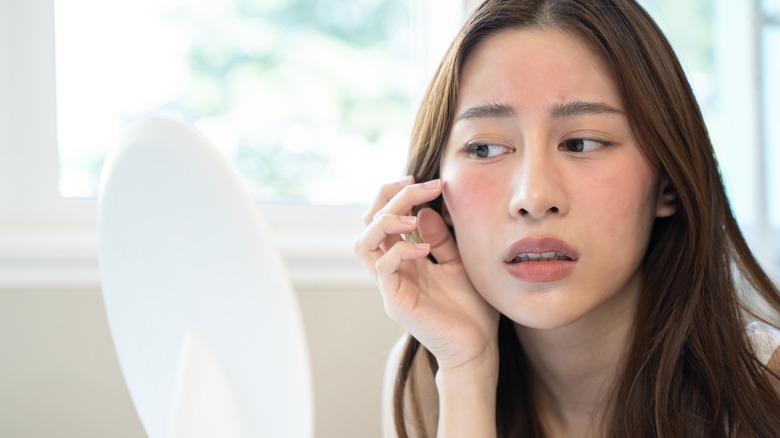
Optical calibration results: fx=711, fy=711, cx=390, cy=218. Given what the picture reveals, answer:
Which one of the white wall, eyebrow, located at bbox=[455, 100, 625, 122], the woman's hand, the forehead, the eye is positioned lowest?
the white wall

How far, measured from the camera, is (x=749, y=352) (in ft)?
3.27

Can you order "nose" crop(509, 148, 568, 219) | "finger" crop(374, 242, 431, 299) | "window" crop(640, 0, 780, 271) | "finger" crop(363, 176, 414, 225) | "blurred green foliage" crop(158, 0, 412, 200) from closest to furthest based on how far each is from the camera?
"nose" crop(509, 148, 568, 219), "finger" crop(374, 242, 431, 299), "finger" crop(363, 176, 414, 225), "blurred green foliage" crop(158, 0, 412, 200), "window" crop(640, 0, 780, 271)

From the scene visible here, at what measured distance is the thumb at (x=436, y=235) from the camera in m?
1.16

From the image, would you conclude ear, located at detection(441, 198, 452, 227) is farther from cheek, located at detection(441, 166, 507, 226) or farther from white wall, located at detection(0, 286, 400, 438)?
white wall, located at detection(0, 286, 400, 438)

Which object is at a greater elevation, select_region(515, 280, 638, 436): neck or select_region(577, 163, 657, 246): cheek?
select_region(577, 163, 657, 246): cheek

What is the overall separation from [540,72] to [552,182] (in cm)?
16

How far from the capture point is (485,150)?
39.6 inches

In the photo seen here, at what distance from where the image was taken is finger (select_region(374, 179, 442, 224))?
1.03 metres

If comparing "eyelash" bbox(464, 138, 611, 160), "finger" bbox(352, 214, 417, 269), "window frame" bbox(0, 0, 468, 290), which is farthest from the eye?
"window frame" bbox(0, 0, 468, 290)

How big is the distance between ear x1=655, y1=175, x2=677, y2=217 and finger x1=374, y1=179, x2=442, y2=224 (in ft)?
1.04

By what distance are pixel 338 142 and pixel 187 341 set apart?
101cm

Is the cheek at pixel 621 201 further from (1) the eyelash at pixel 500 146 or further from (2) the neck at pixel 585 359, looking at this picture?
(2) the neck at pixel 585 359

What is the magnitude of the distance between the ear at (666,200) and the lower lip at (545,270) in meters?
0.19

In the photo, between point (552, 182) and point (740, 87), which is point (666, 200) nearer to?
point (552, 182)
